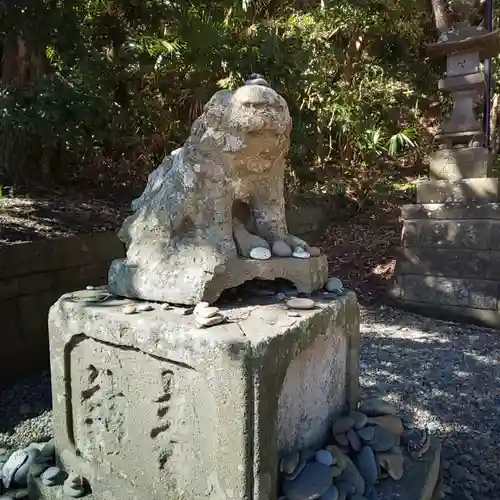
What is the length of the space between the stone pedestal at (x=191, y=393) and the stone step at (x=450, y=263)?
276cm

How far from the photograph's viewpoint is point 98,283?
11.8 feet

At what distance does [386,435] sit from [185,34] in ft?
9.63

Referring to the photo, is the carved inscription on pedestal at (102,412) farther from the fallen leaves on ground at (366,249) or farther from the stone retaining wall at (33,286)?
the fallen leaves on ground at (366,249)

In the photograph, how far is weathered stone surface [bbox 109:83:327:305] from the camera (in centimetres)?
163

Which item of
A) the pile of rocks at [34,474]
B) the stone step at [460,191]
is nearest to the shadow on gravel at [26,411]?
the pile of rocks at [34,474]

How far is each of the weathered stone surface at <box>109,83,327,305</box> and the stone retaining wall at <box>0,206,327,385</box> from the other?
1.55m

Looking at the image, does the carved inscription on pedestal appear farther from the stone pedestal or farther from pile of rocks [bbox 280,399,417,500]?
pile of rocks [bbox 280,399,417,500]

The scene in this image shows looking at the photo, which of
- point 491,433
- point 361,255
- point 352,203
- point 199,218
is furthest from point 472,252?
point 199,218

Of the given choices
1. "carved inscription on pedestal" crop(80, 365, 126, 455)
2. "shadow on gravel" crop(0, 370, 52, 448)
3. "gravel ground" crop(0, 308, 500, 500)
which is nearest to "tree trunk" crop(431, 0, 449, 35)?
"gravel ground" crop(0, 308, 500, 500)

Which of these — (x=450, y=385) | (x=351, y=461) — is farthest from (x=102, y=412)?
(x=450, y=385)

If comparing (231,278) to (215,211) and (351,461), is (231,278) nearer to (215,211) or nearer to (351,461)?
(215,211)

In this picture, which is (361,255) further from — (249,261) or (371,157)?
(249,261)

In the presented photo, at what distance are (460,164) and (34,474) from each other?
4057mm

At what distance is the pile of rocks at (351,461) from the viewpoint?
5.00 feet
